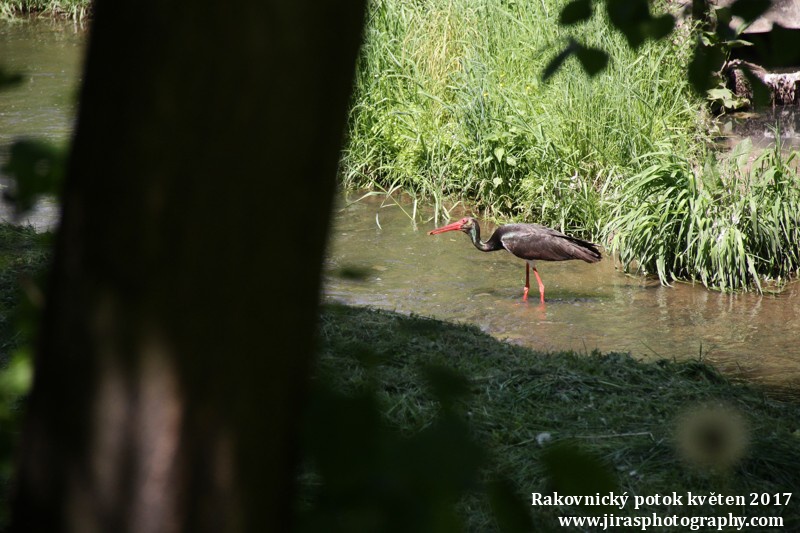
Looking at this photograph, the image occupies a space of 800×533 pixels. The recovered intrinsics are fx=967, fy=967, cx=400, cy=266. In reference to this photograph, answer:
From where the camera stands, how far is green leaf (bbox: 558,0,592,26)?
1.88 m

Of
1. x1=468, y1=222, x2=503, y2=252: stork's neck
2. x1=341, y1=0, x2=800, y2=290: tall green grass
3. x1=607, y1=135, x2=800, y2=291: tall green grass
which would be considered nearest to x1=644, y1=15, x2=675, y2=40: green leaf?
x1=341, y1=0, x2=800, y2=290: tall green grass

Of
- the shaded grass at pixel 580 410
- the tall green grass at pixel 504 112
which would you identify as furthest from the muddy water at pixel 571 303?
the shaded grass at pixel 580 410

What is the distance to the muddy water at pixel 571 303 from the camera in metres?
6.00

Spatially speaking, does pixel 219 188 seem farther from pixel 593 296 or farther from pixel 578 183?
pixel 578 183

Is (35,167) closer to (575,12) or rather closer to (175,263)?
(175,263)

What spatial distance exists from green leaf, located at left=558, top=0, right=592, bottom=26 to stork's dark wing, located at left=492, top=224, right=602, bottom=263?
206 inches

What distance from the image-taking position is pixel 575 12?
1.88 metres

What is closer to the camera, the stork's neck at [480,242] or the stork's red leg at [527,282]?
the stork's red leg at [527,282]

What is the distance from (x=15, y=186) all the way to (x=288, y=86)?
667 millimetres

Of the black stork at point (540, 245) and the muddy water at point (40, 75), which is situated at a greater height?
the muddy water at point (40, 75)

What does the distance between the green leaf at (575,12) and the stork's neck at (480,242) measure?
559 cm

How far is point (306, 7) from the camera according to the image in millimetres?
924

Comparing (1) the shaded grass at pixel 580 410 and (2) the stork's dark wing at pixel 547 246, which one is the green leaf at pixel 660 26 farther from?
(2) the stork's dark wing at pixel 547 246

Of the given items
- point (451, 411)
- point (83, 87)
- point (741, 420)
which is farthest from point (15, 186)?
point (741, 420)
